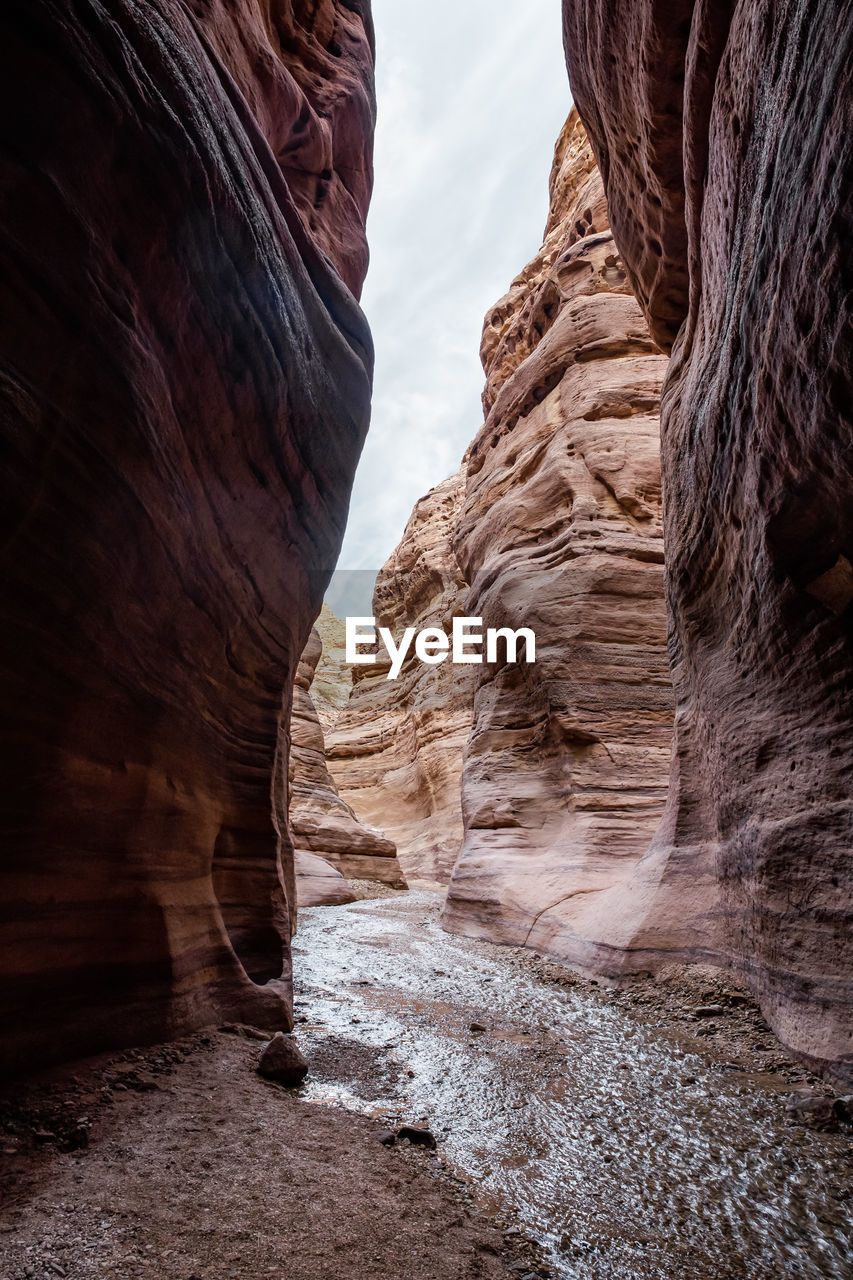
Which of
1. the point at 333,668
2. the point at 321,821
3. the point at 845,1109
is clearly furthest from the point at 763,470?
the point at 333,668

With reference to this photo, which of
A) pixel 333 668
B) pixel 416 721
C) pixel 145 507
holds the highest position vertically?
pixel 333 668

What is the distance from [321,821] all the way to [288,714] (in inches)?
438

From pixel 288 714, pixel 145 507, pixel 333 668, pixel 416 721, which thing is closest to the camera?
pixel 145 507

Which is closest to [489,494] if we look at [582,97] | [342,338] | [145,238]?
[582,97]

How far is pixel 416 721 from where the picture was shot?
2334cm

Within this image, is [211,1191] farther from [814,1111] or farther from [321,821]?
[321,821]

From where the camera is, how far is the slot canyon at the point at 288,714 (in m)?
2.03

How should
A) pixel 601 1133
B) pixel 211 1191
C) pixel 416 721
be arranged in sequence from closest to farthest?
pixel 211 1191
pixel 601 1133
pixel 416 721

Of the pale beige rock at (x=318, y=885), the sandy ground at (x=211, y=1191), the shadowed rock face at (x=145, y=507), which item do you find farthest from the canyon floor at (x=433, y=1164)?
the pale beige rock at (x=318, y=885)

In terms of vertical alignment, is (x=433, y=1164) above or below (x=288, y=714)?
below

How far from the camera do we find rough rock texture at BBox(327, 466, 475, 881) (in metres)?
20.2

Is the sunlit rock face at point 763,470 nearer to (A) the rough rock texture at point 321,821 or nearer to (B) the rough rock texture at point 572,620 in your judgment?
(B) the rough rock texture at point 572,620

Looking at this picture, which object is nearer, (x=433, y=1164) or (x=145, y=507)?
(x=433, y=1164)

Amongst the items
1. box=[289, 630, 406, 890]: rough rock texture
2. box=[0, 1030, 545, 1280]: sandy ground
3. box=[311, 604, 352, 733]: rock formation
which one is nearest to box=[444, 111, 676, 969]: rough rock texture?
box=[0, 1030, 545, 1280]: sandy ground
